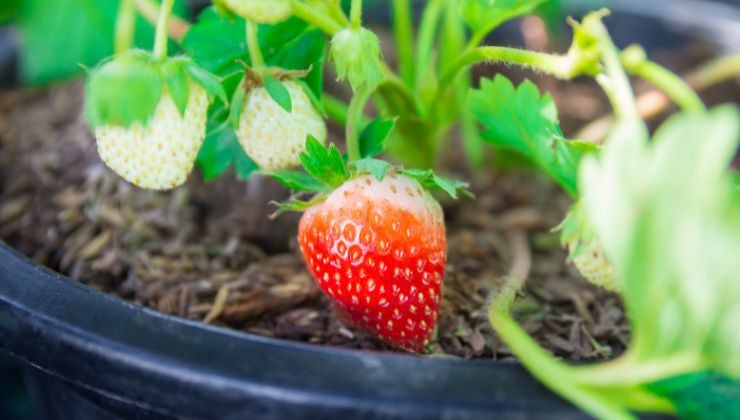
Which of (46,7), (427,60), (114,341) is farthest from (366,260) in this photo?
(46,7)

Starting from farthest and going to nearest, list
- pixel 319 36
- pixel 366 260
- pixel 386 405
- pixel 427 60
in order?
pixel 427 60 → pixel 319 36 → pixel 366 260 → pixel 386 405

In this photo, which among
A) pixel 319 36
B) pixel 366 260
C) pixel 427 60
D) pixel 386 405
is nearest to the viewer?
pixel 386 405

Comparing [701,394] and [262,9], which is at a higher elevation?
[262,9]

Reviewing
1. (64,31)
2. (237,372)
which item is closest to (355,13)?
(237,372)

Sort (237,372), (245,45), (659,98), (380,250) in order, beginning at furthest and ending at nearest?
1. (659,98)
2. (245,45)
3. (380,250)
4. (237,372)

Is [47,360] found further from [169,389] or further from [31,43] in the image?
[31,43]

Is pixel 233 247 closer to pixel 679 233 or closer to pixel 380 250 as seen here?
pixel 380 250

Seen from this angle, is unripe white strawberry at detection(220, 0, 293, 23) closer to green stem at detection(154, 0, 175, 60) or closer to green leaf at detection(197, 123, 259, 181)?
green stem at detection(154, 0, 175, 60)
